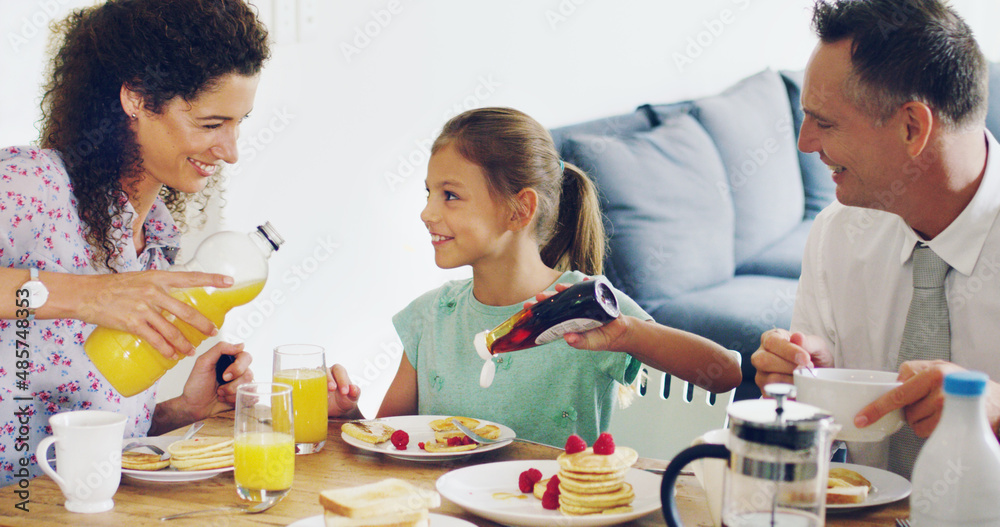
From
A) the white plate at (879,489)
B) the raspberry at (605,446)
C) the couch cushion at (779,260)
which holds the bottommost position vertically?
the white plate at (879,489)

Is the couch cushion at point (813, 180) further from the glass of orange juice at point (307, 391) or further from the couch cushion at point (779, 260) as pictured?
the glass of orange juice at point (307, 391)

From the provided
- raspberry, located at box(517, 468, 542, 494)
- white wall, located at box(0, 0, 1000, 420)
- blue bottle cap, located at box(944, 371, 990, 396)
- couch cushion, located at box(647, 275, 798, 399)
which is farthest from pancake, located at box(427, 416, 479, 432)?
white wall, located at box(0, 0, 1000, 420)

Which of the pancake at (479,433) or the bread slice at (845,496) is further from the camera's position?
the pancake at (479,433)

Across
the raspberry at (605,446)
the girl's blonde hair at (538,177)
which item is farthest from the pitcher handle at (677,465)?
the girl's blonde hair at (538,177)

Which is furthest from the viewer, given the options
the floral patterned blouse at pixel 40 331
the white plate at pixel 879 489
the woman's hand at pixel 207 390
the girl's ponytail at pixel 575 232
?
the girl's ponytail at pixel 575 232

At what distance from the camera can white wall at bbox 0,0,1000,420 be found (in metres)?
2.70

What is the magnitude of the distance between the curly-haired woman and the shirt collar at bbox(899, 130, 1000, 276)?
116 cm

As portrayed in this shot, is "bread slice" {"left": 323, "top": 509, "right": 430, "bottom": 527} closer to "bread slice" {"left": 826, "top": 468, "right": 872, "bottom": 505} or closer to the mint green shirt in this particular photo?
"bread slice" {"left": 826, "top": 468, "right": 872, "bottom": 505}

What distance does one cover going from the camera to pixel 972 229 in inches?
49.1

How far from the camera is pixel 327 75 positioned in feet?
9.04

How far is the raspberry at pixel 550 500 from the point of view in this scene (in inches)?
35.1

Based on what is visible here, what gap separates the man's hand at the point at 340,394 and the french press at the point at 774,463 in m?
0.79

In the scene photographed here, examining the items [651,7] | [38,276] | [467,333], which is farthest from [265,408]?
[651,7]

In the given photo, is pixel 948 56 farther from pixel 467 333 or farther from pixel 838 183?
pixel 467 333
